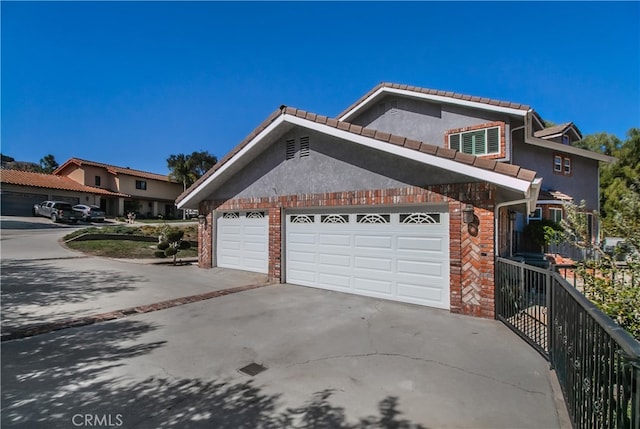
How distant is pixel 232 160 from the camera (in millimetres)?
11117

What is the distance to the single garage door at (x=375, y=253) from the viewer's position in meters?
7.59

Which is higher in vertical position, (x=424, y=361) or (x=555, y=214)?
(x=555, y=214)

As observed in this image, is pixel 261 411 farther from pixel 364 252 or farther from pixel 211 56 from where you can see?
pixel 211 56

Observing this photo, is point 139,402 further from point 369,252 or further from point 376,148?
point 376,148

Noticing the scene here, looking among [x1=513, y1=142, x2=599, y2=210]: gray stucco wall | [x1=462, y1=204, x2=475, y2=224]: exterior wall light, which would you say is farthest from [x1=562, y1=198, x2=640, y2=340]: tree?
[x1=513, y1=142, x2=599, y2=210]: gray stucco wall

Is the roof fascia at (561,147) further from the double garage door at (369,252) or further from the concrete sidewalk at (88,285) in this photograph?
the concrete sidewalk at (88,285)

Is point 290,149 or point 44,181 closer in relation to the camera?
point 290,149

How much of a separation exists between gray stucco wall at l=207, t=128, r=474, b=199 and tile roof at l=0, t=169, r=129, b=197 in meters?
31.4

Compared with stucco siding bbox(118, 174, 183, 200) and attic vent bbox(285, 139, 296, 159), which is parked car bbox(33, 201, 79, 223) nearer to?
stucco siding bbox(118, 174, 183, 200)

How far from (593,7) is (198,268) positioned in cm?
1621

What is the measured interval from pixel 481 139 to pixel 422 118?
9.60ft

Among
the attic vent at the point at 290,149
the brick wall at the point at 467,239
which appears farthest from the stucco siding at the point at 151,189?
the brick wall at the point at 467,239

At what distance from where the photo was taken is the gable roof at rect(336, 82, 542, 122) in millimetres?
12836

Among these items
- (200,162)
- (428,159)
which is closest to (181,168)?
(200,162)
